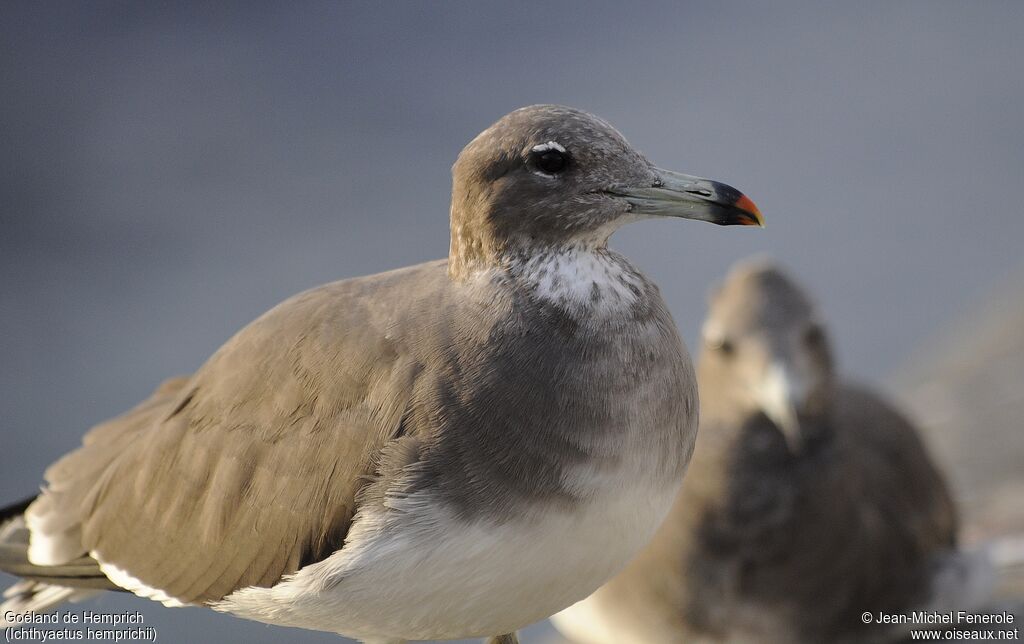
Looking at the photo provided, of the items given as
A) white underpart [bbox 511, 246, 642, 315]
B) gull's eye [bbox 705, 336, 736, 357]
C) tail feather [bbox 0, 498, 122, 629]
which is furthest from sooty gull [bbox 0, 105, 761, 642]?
gull's eye [bbox 705, 336, 736, 357]

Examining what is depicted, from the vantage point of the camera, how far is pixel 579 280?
160 inches

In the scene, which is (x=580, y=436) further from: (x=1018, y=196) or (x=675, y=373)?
(x=1018, y=196)

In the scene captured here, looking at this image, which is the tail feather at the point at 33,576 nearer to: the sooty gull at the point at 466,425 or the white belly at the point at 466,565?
the sooty gull at the point at 466,425

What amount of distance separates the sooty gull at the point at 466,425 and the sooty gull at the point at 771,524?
5.92ft

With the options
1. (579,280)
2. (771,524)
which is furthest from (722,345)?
(579,280)

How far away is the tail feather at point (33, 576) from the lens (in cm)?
468

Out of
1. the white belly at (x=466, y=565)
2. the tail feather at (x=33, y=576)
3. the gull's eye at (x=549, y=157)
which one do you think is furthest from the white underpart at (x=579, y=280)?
the tail feather at (x=33, y=576)

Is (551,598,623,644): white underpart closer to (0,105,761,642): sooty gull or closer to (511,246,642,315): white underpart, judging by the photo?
(0,105,761,642): sooty gull

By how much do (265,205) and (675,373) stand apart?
51.0ft

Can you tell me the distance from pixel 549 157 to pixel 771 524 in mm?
2552

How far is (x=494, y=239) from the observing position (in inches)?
161

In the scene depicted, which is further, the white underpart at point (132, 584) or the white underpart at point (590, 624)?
the white underpart at point (590, 624)

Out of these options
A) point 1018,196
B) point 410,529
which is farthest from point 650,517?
point 1018,196

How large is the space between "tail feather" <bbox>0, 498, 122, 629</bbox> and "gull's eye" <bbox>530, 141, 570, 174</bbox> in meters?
2.06
